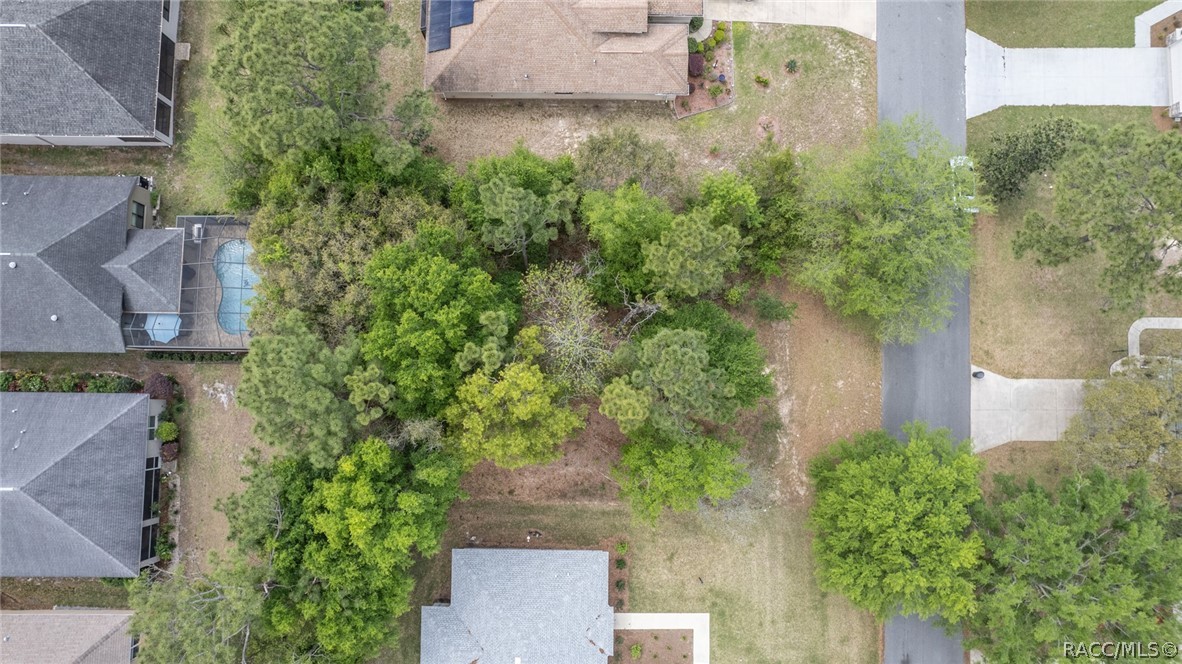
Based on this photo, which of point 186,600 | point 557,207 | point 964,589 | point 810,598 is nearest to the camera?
point 186,600

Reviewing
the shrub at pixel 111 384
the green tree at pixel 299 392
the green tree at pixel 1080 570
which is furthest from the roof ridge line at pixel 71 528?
the green tree at pixel 1080 570

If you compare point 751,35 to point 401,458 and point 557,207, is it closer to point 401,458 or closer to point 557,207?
point 557,207

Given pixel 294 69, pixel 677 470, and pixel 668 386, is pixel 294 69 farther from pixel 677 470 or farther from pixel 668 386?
pixel 677 470

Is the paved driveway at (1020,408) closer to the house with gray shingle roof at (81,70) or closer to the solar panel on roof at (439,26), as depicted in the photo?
the solar panel on roof at (439,26)

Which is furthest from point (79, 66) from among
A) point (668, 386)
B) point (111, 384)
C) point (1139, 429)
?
point (1139, 429)

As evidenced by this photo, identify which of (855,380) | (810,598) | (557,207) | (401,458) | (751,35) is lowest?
(810,598)

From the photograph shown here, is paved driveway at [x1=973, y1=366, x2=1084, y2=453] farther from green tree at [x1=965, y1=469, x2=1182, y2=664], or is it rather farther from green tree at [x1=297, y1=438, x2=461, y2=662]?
green tree at [x1=297, y1=438, x2=461, y2=662]

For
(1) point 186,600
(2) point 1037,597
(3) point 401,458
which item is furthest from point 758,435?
(1) point 186,600
